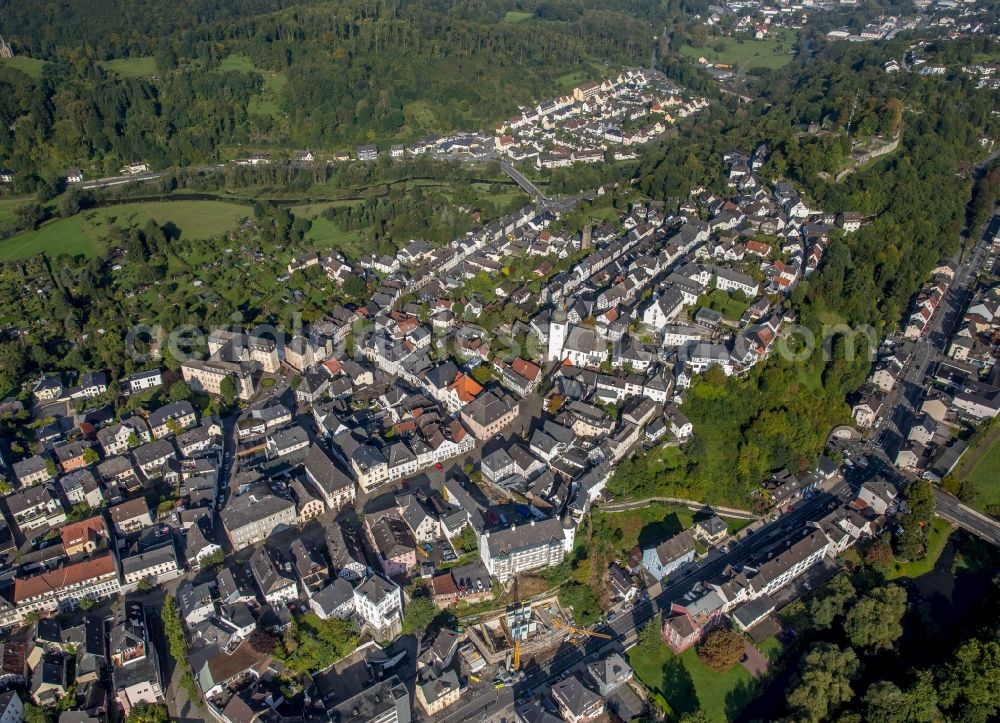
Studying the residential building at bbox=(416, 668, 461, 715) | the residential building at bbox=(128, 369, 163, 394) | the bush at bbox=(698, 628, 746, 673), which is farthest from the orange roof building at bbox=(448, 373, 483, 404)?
the residential building at bbox=(128, 369, 163, 394)

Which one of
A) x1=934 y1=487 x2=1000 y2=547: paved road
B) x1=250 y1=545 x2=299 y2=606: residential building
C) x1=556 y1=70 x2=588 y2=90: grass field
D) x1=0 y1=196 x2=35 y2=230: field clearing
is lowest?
x1=0 y1=196 x2=35 y2=230: field clearing

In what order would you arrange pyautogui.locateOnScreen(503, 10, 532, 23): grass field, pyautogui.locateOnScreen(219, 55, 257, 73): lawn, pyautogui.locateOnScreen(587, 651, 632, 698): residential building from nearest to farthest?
1. pyautogui.locateOnScreen(587, 651, 632, 698): residential building
2. pyautogui.locateOnScreen(219, 55, 257, 73): lawn
3. pyautogui.locateOnScreen(503, 10, 532, 23): grass field

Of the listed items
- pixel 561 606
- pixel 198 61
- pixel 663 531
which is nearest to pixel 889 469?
pixel 663 531

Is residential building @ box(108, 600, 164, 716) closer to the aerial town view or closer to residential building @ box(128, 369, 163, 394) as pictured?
the aerial town view

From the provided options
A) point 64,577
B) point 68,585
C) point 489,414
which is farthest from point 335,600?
point 489,414

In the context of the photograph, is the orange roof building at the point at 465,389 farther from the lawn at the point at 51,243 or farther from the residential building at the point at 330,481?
the lawn at the point at 51,243

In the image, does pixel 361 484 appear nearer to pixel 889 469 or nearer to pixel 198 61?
pixel 889 469
